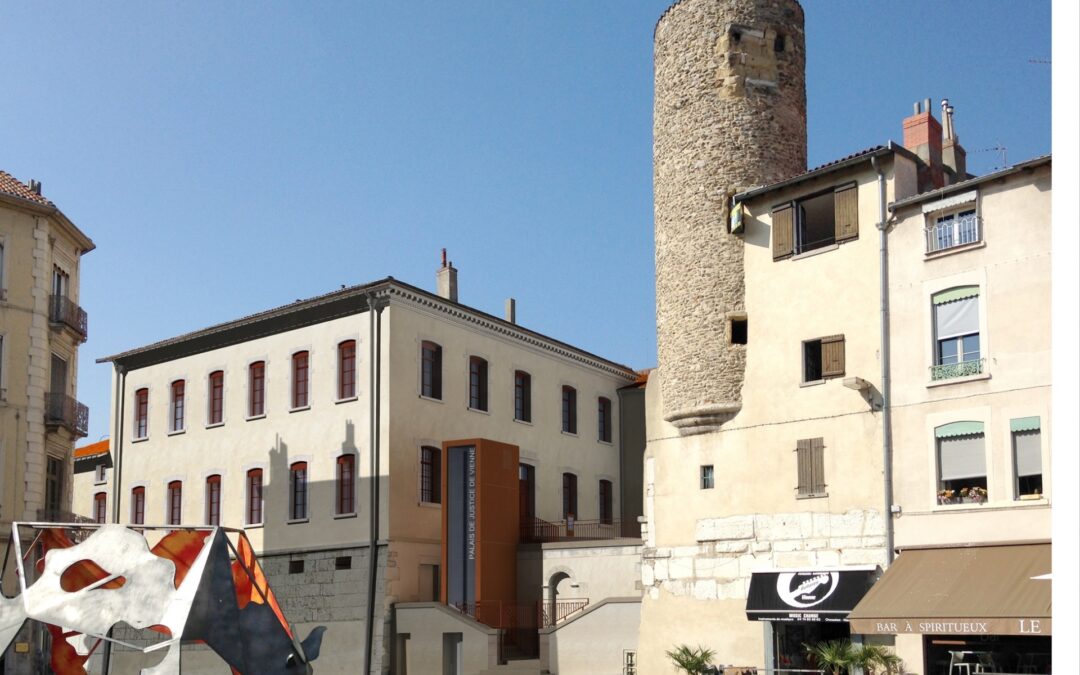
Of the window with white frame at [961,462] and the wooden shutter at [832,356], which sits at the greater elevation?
the wooden shutter at [832,356]

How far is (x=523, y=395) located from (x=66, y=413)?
14.1 meters

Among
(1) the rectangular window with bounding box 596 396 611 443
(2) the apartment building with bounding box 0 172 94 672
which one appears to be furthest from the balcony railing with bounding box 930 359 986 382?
Result: (2) the apartment building with bounding box 0 172 94 672

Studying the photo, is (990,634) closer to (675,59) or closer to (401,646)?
(675,59)

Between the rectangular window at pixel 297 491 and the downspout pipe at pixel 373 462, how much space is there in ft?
10.2

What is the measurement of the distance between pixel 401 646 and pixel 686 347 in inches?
495

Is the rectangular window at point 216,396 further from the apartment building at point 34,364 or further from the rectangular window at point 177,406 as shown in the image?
the apartment building at point 34,364

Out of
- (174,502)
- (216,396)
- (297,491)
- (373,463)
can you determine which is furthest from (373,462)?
(174,502)

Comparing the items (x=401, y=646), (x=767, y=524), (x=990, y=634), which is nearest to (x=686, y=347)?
(x=767, y=524)

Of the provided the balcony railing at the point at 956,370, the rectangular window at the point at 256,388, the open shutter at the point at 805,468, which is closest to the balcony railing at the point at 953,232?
the balcony railing at the point at 956,370

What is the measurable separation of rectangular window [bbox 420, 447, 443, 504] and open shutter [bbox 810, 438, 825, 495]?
13.9 m

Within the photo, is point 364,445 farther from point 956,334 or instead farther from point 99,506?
point 956,334

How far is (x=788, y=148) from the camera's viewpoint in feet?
91.8

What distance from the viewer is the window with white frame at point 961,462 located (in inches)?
897

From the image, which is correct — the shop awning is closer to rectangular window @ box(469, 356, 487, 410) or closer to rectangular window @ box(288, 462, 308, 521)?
rectangular window @ box(469, 356, 487, 410)
